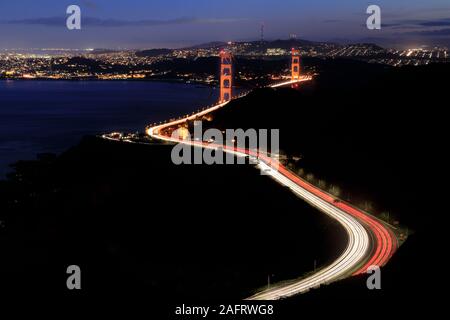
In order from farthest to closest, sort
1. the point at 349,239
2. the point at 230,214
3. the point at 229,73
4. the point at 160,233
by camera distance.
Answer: the point at 229,73, the point at 230,214, the point at 160,233, the point at 349,239

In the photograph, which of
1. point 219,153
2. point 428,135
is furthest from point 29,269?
point 428,135

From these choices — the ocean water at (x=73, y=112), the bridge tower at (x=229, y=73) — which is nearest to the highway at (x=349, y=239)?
the ocean water at (x=73, y=112)

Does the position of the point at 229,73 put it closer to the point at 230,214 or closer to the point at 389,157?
the point at 389,157

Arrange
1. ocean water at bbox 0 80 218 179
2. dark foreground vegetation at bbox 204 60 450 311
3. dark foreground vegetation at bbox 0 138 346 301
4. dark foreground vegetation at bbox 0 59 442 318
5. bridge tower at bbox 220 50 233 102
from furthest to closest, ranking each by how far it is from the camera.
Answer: bridge tower at bbox 220 50 233 102 < ocean water at bbox 0 80 218 179 < dark foreground vegetation at bbox 0 138 346 301 < dark foreground vegetation at bbox 0 59 442 318 < dark foreground vegetation at bbox 204 60 450 311

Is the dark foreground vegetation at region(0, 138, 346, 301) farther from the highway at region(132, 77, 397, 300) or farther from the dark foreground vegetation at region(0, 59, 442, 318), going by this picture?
the highway at region(132, 77, 397, 300)

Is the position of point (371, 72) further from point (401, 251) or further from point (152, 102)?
point (401, 251)

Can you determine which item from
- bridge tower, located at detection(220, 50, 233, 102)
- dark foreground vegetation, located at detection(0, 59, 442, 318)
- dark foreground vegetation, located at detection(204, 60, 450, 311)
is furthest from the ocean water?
dark foreground vegetation, located at detection(204, 60, 450, 311)

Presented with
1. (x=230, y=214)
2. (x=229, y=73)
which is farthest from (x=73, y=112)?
(x=230, y=214)
